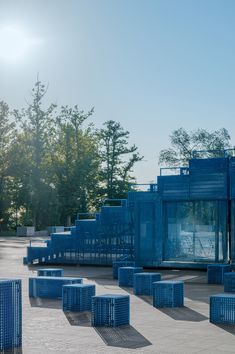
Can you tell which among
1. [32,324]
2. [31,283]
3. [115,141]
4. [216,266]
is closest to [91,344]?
[32,324]

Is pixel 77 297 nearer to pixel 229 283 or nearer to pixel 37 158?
pixel 229 283

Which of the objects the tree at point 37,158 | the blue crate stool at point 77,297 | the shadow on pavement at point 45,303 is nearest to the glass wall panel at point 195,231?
the shadow on pavement at point 45,303

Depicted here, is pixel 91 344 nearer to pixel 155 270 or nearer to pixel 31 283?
pixel 31 283

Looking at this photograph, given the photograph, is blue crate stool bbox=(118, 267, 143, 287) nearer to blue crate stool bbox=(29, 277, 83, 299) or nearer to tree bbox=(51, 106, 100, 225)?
blue crate stool bbox=(29, 277, 83, 299)

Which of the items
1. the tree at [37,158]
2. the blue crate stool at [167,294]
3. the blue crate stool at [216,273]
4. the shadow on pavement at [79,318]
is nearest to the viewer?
the shadow on pavement at [79,318]

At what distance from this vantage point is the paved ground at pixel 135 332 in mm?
11688

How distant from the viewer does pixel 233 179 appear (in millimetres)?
28719

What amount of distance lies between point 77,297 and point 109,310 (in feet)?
8.60

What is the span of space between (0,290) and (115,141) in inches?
2791

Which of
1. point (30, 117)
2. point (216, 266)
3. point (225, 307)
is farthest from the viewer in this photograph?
point (30, 117)

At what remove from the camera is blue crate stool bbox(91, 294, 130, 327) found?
13.8 metres

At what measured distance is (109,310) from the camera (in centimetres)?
1391

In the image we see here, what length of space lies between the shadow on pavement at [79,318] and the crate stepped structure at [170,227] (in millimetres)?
13639

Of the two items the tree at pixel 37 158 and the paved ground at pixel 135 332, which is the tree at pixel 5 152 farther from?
the paved ground at pixel 135 332
